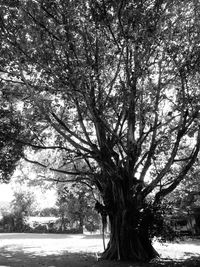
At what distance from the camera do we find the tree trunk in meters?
12.7

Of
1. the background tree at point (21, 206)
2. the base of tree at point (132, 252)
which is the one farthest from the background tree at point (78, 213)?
the base of tree at point (132, 252)

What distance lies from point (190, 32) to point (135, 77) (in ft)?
8.21

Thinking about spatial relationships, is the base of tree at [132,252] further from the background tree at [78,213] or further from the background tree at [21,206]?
the background tree at [21,206]

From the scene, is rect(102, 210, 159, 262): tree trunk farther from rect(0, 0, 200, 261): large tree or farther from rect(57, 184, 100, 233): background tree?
rect(57, 184, 100, 233): background tree

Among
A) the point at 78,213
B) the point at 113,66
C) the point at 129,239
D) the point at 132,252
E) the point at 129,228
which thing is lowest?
the point at 132,252

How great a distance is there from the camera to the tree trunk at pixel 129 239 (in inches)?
500

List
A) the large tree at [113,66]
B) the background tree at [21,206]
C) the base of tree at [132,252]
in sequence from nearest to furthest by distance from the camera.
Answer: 1. the large tree at [113,66]
2. the base of tree at [132,252]
3. the background tree at [21,206]

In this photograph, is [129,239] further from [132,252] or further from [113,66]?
[113,66]

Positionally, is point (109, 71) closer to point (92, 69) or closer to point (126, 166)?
point (92, 69)

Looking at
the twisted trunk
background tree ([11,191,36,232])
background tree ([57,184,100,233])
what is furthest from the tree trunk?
background tree ([11,191,36,232])

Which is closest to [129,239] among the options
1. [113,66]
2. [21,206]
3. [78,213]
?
[113,66]

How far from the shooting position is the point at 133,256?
1262cm

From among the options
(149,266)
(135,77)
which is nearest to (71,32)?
(135,77)

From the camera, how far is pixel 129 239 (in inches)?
507
